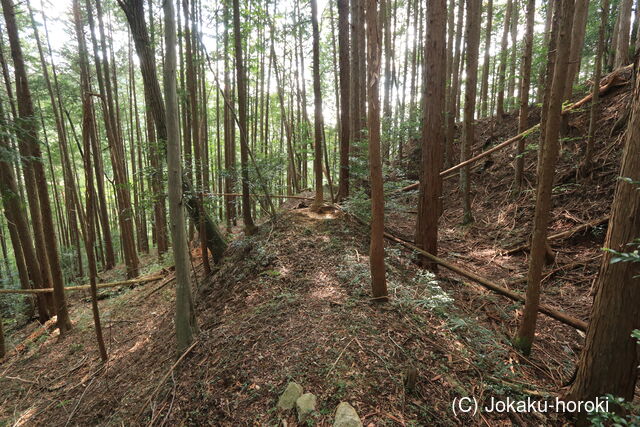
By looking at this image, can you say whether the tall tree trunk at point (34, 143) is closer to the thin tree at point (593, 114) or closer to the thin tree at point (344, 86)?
the thin tree at point (344, 86)

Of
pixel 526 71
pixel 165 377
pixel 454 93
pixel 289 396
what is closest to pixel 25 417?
pixel 165 377

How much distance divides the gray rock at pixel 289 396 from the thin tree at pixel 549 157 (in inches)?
103

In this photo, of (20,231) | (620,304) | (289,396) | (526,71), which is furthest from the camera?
(20,231)

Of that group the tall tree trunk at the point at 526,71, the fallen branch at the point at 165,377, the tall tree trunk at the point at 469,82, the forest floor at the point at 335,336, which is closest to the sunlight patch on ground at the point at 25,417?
the forest floor at the point at 335,336

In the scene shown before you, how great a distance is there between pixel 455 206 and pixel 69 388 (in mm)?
10709

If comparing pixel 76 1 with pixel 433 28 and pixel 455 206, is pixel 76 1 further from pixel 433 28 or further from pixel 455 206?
pixel 455 206

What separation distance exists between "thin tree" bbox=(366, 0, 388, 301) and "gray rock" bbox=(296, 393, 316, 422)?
1675 mm

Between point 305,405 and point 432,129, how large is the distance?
4406 millimetres

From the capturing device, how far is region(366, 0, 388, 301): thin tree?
3152mm

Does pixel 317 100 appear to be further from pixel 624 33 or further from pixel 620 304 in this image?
pixel 624 33

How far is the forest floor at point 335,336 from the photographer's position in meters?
2.75

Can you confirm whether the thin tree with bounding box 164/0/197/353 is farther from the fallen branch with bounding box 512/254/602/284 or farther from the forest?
the fallen branch with bounding box 512/254/602/284

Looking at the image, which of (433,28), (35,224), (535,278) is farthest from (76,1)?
(535,278)

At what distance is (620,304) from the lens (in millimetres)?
2072
